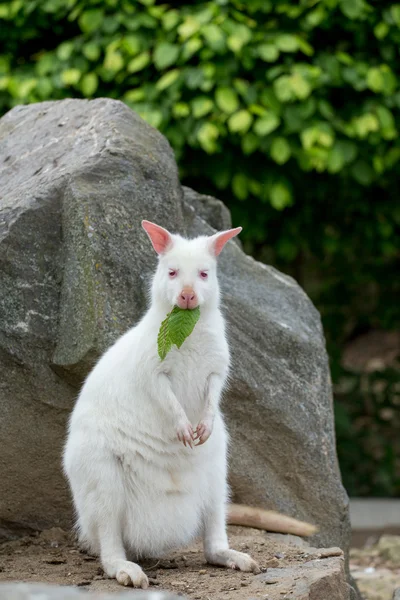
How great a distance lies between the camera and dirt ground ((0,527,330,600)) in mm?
3912

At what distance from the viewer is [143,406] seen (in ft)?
13.8

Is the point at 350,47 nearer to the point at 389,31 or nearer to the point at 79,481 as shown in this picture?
the point at 389,31

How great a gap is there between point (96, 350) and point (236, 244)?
1.44 metres

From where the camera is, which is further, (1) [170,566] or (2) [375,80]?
(2) [375,80]

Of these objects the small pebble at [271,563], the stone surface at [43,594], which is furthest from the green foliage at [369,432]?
the stone surface at [43,594]

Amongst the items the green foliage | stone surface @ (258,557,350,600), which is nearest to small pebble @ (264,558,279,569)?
stone surface @ (258,557,350,600)

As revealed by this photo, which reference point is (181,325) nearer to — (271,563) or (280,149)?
(271,563)

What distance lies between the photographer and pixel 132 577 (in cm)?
390

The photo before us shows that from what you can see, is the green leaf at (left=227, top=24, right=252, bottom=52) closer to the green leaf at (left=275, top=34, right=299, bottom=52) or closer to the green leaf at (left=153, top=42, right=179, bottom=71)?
the green leaf at (left=275, top=34, right=299, bottom=52)

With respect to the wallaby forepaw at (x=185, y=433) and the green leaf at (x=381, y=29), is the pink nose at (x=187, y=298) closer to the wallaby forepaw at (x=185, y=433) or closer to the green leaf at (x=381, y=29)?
the wallaby forepaw at (x=185, y=433)

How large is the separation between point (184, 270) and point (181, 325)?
0.22m

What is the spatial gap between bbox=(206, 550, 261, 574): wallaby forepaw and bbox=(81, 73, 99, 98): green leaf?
12.1 feet

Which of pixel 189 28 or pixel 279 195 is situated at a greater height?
pixel 189 28

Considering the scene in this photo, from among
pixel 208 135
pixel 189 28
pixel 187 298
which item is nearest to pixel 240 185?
pixel 208 135
